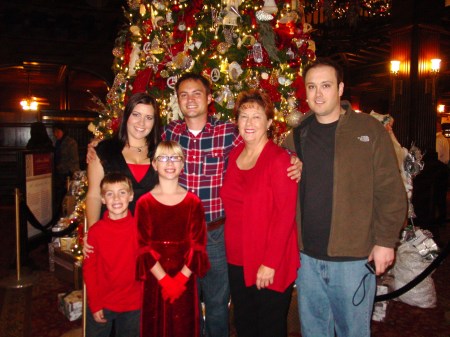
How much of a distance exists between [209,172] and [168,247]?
54cm

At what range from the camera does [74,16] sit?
12.1 metres

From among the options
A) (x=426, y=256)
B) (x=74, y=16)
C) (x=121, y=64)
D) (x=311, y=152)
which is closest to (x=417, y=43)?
(x=426, y=256)

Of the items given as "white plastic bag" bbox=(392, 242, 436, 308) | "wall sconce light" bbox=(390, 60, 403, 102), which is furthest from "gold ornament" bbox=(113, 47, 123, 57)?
"wall sconce light" bbox=(390, 60, 403, 102)

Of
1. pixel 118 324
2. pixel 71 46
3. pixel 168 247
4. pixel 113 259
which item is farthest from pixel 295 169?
pixel 71 46

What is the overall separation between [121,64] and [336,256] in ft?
9.61

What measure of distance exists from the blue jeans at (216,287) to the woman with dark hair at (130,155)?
0.54 metres

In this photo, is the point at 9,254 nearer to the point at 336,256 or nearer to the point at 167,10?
the point at 167,10

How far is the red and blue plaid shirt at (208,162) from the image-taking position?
246cm

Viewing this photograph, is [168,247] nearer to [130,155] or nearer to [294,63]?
[130,155]

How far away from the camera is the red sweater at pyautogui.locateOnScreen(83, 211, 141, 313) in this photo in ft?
7.48

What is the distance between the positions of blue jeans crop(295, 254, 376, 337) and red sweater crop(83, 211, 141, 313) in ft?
3.34

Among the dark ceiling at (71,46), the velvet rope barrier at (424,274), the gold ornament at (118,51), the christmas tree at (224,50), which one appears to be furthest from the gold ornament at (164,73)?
the dark ceiling at (71,46)

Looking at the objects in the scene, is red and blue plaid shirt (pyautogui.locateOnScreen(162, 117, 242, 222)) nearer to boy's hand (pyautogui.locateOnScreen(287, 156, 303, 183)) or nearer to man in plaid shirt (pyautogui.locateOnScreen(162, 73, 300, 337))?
man in plaid shirt (pyautogui.locateOnScreen(162, 73, 300, 337))

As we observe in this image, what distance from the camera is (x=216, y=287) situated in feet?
8.14
